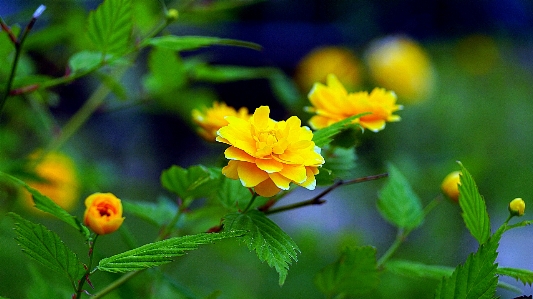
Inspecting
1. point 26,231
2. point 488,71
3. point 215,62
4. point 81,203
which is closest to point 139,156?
point 215,62

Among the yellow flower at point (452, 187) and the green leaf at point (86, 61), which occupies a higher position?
the green leaf at point (86, 61)

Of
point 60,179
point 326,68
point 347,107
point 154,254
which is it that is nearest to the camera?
point 154,254

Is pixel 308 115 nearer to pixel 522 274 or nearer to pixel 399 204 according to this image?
pixel 399 204

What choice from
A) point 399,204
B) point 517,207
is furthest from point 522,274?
point 399,204

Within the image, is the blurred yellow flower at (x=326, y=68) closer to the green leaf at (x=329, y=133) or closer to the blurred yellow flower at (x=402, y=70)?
the blurred yellow flower at (x=402, y=70)

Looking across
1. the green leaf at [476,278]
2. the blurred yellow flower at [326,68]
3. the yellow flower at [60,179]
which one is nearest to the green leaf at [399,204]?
the green leaf at [476,278]

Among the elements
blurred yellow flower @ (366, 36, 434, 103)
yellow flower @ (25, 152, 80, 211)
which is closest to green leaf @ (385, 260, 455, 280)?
yellow flower @ (25, 152, 80, 211)

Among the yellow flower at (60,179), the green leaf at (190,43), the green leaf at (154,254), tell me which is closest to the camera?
the green leaf at (154,254)
